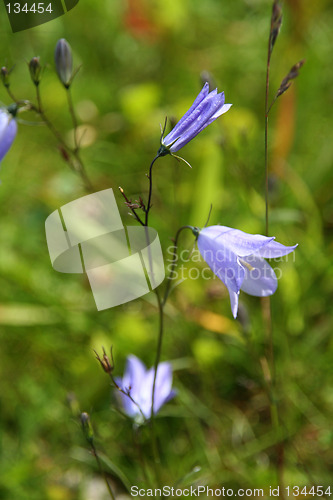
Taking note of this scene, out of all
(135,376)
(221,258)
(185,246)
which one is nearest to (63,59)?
(221,258)

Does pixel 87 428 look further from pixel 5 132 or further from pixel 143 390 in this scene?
pixel 5 132

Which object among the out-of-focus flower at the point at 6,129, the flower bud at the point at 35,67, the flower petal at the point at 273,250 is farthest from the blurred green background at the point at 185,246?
the flower petal at the point at 273,250

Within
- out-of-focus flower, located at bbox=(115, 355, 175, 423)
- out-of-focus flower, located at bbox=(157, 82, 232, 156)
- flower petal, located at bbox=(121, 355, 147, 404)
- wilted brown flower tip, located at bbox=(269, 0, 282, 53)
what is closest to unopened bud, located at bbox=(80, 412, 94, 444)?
out-of-focus flower, located at bbox=(115, 355, 175, 423)

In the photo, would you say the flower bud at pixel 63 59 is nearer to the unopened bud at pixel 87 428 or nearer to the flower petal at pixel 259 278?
the flower petal at pixel 259 278

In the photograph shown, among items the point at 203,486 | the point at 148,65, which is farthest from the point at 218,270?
the point at 148,65

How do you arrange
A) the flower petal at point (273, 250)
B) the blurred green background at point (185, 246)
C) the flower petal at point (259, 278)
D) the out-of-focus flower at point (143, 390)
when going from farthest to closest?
1. the blurred green background at point (185, 246)
2. the out-of-focus flower at point (143, 390)
3. the flower petal at point (259, 278)
4. the flower petal at point (273, 250)

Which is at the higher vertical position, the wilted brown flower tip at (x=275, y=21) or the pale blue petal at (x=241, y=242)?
the wilted brown flower tip at (x=275, y=21)

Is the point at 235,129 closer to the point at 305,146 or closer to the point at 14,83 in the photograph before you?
the point at 305,146
